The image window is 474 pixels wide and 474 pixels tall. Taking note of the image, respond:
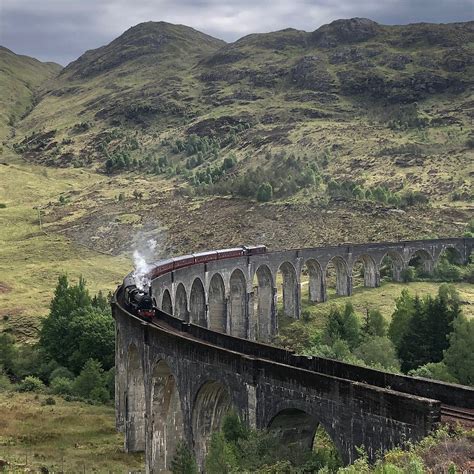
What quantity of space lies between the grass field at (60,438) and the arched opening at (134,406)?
87 cm

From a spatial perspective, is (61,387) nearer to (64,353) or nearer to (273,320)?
(64,353)

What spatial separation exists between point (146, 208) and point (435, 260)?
5394 centimetres

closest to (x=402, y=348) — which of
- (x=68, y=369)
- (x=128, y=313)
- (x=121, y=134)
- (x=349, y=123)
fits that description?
(x=128, y=313)

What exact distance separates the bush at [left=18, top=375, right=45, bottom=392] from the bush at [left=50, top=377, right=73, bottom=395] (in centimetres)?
90

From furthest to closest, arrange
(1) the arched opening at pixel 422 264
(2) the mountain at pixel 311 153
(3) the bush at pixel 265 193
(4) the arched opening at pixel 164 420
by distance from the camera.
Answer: (3) the bush at pixel 265 193, (2) the mountain at pixel 311 153, (1) the arched opening at pixel 422 264, (4) the arched opening at pixel 164 420

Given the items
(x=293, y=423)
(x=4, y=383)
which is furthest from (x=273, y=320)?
(x=293, y=423)

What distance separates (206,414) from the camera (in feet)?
92.5

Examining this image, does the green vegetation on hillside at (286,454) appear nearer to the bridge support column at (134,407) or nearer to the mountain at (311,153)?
the bridge support column at (134,407)

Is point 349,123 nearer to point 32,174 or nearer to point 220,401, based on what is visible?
point 32,174

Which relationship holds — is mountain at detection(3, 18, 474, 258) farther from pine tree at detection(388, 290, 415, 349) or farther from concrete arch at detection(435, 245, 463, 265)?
pine tree at detection(388, 290, 415, 349)

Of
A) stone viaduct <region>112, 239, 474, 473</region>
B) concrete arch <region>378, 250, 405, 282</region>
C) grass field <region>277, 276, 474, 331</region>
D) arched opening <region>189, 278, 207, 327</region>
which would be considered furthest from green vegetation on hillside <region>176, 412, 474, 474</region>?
concrete arch <region>378, 250, 405, 282</region>

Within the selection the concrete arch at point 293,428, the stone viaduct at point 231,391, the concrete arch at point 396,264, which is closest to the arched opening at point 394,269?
the concrete arch at point 396,264

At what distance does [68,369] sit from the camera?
177ft

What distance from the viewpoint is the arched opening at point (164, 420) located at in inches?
1256
